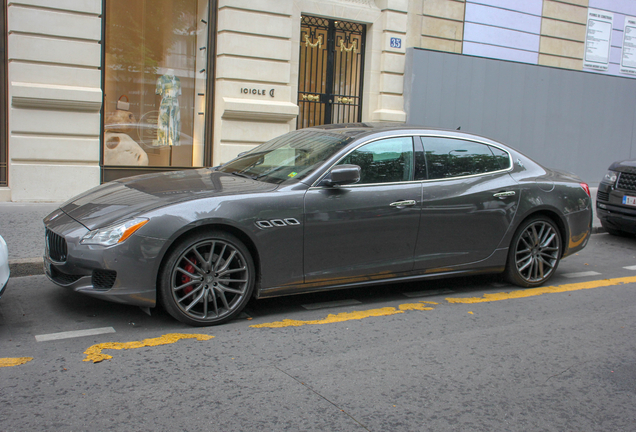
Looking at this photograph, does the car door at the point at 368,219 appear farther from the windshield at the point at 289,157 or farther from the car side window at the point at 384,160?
the windshield at the point at 289,157

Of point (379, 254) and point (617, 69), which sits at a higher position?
point (617, 69)

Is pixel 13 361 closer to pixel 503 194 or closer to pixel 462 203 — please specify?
pixel 462 203

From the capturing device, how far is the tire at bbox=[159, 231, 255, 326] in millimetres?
4309

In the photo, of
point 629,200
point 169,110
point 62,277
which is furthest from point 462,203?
point 169,110

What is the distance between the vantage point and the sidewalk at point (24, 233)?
19.2 ft

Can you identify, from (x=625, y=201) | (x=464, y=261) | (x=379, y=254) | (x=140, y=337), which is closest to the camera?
(x=140, y=337)

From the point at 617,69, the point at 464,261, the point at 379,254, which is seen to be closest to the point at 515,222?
the point at 464,261

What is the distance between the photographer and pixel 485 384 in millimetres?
3662

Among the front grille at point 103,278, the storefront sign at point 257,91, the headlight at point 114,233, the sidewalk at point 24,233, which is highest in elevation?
the storefront sign at point 257,91

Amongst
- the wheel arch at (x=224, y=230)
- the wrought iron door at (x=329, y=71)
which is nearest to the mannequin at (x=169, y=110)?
the wrought iron door at (x=329, y=71)

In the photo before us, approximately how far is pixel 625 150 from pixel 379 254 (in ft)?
48.2

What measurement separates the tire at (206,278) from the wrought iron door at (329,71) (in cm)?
877

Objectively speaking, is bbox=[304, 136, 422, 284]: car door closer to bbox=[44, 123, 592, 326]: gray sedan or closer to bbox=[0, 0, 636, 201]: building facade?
bbox=[44, 123, 592, 326]: gray sedan

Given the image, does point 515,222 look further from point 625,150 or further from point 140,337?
point 625,150
